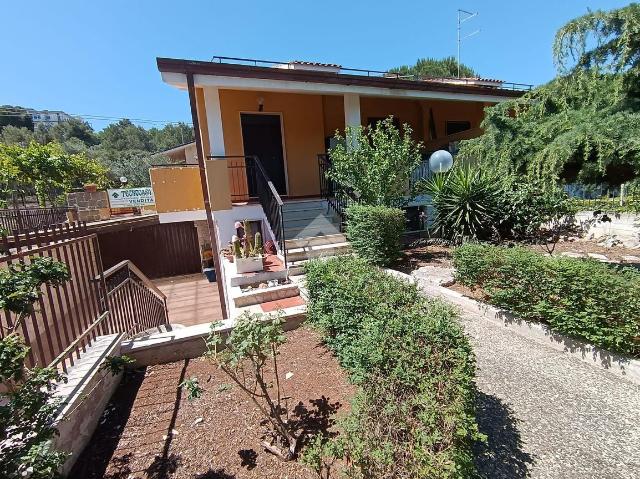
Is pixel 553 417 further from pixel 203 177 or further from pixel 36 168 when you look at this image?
pixel 36 168

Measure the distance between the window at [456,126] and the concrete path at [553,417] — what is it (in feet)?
38.2

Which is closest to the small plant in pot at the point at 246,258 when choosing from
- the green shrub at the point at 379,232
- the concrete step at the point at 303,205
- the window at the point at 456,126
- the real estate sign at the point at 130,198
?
the green shrub at the point at 379,232

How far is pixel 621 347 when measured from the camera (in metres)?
3.07

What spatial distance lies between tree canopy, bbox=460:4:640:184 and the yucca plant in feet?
9.62

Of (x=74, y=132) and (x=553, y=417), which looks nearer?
(x=553, y=417)

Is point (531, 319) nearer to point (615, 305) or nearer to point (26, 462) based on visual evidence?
point (615, 305)

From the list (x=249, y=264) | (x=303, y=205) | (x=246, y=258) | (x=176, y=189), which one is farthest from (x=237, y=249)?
(x=303, y=205)

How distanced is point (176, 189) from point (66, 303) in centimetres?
526

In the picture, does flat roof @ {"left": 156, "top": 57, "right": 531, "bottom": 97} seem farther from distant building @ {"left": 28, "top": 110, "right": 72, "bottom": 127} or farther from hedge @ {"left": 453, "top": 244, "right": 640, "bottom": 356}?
distant building @ {"left": 28, "top": 110, "right": 72, "bottom": 127}

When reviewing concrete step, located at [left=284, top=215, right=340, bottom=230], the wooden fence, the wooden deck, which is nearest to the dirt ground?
the wooden fence

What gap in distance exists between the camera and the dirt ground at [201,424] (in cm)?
219

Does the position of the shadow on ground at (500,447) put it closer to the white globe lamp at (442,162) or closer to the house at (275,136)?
the house at (275,136)

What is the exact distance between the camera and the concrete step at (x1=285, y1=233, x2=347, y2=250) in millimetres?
7121

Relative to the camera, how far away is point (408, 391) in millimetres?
1944
